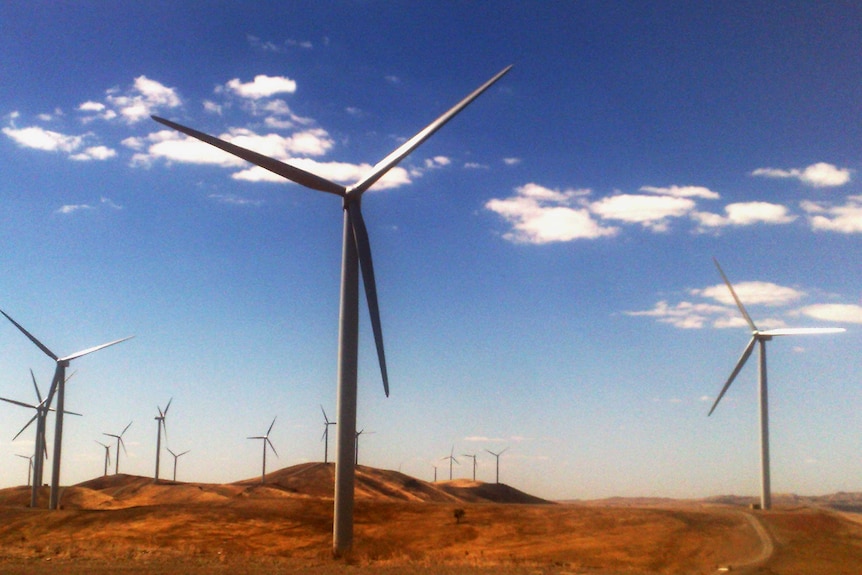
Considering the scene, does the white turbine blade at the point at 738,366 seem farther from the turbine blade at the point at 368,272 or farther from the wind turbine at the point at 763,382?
the turbine blade at the point at 368,272

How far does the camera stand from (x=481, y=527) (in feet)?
210

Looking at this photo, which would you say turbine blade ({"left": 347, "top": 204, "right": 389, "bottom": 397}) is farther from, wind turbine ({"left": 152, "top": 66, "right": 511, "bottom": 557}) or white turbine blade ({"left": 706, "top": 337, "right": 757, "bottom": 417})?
white turbine blade ({"left": 706, "top": 337, "right": 757, "bottom": 417})

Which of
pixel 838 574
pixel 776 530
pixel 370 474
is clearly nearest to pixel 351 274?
pixel 838 574

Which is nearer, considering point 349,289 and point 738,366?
point 349,289

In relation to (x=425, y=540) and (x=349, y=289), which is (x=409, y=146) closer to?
(x=349, y=289)

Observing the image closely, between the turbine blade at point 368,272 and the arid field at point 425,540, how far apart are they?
12475 millimetres

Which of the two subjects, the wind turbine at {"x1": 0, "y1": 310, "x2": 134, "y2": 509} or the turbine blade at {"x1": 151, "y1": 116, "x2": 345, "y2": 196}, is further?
the wind turbine at {"x1": 0, "y1": 310, "x2": 134, "y2": 509}

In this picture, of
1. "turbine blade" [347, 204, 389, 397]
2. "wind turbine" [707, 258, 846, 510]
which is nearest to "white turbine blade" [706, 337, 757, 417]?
"wind turbine" [707, 258, 846, 510]

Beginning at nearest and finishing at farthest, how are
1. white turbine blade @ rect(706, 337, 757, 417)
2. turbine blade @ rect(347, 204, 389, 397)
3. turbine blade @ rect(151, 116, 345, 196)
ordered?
turbine blade @ rect(151, 116, 345, 196), turbine blade @ rect(347, 204, 389, 397), white turbine blade @ rect(706, 337, 757, 417)

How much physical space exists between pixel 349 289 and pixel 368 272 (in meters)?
1.85

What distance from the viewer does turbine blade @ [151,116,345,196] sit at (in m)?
43.3

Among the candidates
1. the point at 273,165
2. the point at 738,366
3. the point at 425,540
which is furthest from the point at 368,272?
the point at 738,366

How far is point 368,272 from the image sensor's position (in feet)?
161

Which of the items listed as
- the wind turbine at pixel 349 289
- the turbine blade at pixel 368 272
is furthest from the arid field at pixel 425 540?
the turbine blade at pixel 368 272
